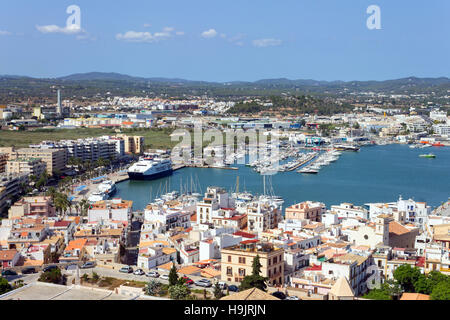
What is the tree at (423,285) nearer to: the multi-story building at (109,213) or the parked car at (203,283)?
the parked car at (203,283)

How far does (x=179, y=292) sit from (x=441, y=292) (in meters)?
1.64

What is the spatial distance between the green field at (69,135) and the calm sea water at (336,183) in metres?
4.86

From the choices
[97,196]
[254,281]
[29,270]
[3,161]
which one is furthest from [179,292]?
[3,161]

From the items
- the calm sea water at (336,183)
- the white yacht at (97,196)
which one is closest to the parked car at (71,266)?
the calm sea water at (336,183)

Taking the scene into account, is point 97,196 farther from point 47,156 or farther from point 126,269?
point 126,269

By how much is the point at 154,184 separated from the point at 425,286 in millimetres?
8459

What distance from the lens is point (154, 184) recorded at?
1209cm

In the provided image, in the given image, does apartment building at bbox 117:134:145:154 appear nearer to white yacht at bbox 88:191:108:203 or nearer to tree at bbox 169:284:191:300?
white yacht at bbox 88:191:108:203

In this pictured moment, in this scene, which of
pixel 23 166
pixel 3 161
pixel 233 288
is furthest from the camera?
pixel 3 161

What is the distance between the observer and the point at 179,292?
12.0ft

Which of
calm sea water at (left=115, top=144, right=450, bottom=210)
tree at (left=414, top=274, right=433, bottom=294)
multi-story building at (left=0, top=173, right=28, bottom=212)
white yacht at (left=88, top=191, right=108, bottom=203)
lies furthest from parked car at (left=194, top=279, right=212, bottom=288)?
white yacht at (left=88, top=191, right=108, bottom=203)

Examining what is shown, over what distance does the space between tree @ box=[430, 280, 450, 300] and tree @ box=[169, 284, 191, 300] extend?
1.54m
